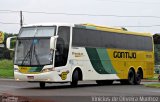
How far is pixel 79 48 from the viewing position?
27.7 m

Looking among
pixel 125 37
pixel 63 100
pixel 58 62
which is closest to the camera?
pixel 63 100

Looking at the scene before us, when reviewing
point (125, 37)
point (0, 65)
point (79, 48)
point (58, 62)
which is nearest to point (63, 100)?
point (58, 62)

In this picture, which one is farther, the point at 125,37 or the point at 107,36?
the point at 125,37

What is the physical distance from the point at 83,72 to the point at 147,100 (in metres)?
9.78

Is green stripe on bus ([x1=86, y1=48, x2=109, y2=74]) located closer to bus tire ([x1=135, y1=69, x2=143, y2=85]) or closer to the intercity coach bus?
the intercity coach bus

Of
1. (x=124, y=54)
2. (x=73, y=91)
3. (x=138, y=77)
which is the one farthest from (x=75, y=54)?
(x=138, y=77)

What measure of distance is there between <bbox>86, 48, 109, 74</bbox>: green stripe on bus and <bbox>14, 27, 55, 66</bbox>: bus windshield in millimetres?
3414

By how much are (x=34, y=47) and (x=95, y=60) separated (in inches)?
193

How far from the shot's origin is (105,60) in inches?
1203

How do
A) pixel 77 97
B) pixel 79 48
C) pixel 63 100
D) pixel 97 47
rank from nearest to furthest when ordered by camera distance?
pixel 63 100
pixel 77 97
pixel 79 48
pixel 97 47

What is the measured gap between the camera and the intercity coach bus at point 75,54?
2556cm

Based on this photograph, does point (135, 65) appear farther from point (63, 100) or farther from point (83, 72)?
point (63, 100)

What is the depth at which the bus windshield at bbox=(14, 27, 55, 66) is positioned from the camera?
25594mm

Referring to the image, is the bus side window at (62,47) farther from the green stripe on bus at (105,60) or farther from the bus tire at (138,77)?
the bus tire at (138,77)
